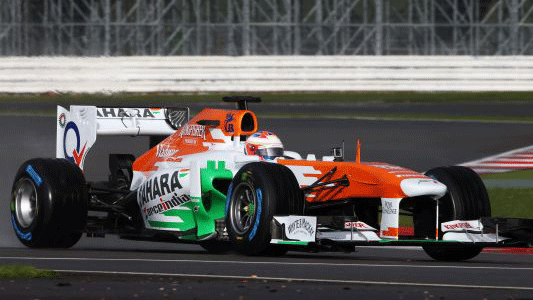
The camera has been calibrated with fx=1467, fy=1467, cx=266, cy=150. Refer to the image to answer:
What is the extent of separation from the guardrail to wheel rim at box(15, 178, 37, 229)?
22279mm

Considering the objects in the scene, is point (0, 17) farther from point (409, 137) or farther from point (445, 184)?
point (445, 184)

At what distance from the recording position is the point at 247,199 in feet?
48.9

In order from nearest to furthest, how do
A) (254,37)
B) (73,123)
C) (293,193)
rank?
(293,193), (73,123), (254,37)

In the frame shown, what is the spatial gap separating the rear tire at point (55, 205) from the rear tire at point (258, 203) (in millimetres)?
2118

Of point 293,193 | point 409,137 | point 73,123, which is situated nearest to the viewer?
point 293,193

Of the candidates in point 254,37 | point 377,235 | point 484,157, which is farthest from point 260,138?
point 254,37

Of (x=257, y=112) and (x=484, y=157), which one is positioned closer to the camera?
(x=484, y=157)

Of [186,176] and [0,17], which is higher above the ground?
[0,17]

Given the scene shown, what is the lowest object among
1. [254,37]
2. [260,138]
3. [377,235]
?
[377,235]

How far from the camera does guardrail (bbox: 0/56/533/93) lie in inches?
1547

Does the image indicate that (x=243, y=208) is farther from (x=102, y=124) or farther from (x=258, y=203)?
(x=102, y=124)

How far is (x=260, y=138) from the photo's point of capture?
16.0 metres

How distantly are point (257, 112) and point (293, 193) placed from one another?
2105 cm

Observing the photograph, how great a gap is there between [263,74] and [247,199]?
83.7 ft
